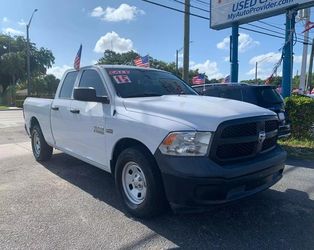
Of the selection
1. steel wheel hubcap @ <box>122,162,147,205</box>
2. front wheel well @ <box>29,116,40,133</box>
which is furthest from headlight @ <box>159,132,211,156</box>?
front wheel well @ <box>29,116,40,133</box>

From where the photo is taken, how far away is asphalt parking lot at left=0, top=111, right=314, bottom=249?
12.1ft

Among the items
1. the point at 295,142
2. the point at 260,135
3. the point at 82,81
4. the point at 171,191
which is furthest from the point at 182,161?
the point at 295,142

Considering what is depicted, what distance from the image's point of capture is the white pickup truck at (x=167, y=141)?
365 cm

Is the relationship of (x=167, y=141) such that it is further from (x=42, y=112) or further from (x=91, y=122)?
(x=42, y=112)

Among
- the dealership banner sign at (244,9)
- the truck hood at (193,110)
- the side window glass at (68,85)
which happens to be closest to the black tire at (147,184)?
the truck hood at (193,110)

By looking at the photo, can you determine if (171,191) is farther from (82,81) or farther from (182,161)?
(82,81)

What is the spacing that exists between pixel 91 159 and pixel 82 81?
1.37 metres

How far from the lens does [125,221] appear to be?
14.0 ft

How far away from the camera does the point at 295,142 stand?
955 centimetres

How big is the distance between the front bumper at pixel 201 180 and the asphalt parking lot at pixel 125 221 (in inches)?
9.2

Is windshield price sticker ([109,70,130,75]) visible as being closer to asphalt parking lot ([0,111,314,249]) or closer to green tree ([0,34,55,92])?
asphalt parking lot ([0,111,314,249])

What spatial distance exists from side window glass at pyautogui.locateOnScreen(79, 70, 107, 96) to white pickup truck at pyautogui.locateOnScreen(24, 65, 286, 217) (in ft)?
0.06

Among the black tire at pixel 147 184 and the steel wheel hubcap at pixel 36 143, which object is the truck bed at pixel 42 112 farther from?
the black tire at pixel 147 184

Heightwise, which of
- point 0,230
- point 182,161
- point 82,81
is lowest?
point 0,230
